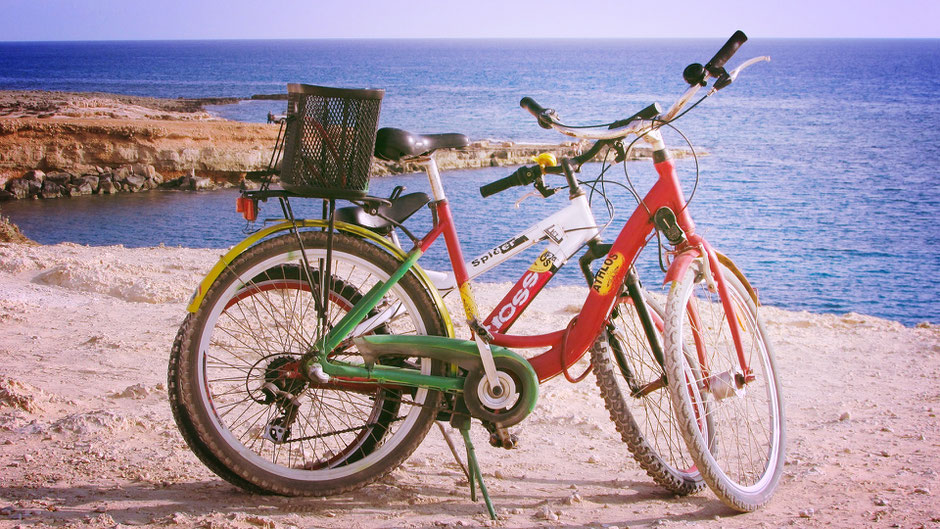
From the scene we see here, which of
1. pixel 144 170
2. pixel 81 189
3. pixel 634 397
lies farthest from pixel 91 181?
pixel 634 397

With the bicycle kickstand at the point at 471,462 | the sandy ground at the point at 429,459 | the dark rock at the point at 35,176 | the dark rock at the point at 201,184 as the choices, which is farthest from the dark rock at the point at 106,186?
the bicycle kickstand at the point at 471,462

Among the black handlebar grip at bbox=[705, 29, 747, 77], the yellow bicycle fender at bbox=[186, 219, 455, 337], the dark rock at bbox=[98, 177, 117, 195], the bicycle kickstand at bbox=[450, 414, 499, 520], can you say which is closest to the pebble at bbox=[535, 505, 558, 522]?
the bicycle kickstand at bbox=[450, 414, 499, 520]

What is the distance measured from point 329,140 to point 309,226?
36 cm

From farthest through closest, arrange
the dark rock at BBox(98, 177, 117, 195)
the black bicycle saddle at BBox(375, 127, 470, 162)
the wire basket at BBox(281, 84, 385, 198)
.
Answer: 1. the dark rock at BBox(98, 177, 117, 195)
2. the black bicycle saddle at BBox(375, 127, 470, 162)
3. the wire basket at BBox(281, 84, 385, 198)

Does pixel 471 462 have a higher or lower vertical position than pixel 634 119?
lower

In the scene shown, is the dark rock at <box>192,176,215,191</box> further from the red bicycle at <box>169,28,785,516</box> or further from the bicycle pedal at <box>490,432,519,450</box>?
the bicycle pedal at <box>490,432,519,450</box>

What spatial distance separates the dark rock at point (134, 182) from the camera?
105 feet

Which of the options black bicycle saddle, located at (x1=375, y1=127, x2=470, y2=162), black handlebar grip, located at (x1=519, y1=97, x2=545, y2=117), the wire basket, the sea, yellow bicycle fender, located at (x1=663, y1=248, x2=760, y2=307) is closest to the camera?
the wire basket

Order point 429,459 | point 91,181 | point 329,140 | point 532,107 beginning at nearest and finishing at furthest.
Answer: point 329,140 < point 532,107 < point 429,459 < point 91,181

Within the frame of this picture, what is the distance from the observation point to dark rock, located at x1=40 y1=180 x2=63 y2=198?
3022cm

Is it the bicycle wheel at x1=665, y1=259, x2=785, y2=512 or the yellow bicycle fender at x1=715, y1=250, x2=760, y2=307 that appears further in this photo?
the yellow bicycle fender at x1=715, y1=250, x2=760, y2=307

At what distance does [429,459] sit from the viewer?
3.68 m

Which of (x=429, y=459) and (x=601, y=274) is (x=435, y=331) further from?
(x=429, y=459)

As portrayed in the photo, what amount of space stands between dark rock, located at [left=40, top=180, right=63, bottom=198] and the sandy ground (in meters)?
27.1
